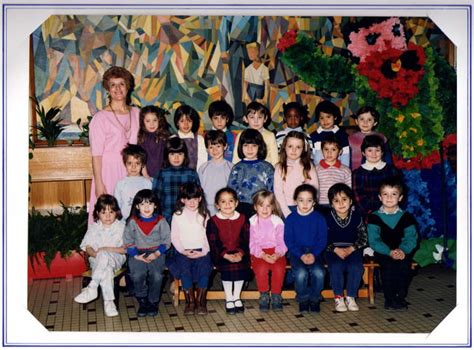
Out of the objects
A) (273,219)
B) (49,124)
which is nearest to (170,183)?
(273,219)

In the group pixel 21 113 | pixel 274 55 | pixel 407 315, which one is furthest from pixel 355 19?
pixel 21 113

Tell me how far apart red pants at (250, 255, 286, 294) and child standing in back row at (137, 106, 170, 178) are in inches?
43.2

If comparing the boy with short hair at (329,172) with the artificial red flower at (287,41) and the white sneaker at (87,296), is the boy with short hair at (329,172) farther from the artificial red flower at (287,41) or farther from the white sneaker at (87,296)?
the white sneaker at (87,296)

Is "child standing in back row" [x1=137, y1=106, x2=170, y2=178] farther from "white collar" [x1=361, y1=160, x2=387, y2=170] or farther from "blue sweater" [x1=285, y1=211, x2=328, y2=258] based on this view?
"white collar" [x1=361, y1=160, x2=387, y2=170]

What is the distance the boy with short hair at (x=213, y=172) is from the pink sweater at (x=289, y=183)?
38cm

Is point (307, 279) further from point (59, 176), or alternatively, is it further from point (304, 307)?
point (59, 176)

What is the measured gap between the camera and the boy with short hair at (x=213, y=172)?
17.9 ft

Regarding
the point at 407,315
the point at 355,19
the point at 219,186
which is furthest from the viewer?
the point at 355,19

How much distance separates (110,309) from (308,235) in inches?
59.5

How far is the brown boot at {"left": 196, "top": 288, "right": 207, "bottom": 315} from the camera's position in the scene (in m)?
5.06

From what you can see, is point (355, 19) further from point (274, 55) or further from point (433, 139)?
point (433, 139)

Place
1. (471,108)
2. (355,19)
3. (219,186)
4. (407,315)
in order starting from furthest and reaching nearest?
1. (355,19)
2. (219,186)
3. (407,315)
4. (471,108)

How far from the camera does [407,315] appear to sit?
16.5 ft

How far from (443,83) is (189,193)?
2.30m
